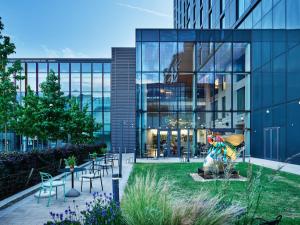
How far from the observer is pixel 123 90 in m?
31.1

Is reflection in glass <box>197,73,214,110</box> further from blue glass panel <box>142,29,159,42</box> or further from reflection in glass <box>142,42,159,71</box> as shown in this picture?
blue glass panel <box>142,29,159,42</box>

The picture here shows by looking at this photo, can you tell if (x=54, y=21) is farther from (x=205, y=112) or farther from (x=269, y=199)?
(x=269, y=199)

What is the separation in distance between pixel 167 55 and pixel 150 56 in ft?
4.90

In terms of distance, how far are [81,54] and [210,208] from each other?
158m

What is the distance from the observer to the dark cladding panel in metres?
30.7

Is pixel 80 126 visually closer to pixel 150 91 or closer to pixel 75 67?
pixel 150 91

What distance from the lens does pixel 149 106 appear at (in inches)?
906

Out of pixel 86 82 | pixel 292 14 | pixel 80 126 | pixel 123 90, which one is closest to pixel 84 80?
pixel 86 82

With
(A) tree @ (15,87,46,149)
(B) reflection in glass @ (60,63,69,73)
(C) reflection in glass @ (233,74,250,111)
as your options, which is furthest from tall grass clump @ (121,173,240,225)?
(B) reflection in glass @ (60,63,69,73)

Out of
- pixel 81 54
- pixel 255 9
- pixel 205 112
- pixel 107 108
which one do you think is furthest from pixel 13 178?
pixel 81 54

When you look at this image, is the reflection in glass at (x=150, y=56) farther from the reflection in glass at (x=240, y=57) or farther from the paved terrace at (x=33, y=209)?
the paved terrace at (x=33, y=209)

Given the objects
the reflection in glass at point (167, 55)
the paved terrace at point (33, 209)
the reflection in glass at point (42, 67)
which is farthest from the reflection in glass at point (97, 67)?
the paved terrace at point (33, 209)

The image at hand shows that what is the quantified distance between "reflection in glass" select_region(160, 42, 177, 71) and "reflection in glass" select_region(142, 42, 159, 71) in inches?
17.6

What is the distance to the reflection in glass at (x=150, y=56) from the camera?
22797mm
